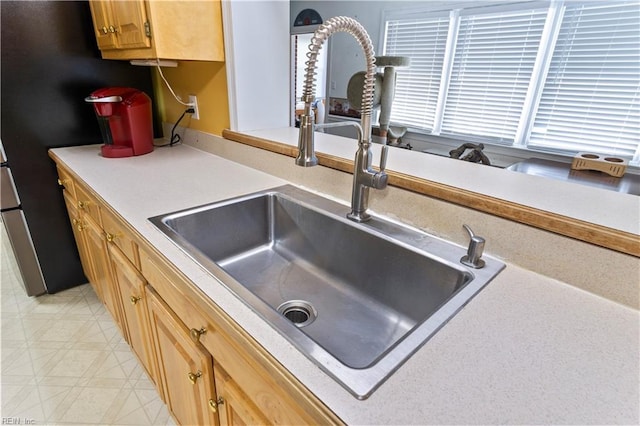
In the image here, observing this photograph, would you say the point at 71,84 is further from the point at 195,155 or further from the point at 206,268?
the point at 206,268

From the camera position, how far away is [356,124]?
2.89 feet

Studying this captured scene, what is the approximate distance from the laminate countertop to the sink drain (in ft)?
0.95

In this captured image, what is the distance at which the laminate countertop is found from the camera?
430 mm

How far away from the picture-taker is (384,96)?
2.03 metres

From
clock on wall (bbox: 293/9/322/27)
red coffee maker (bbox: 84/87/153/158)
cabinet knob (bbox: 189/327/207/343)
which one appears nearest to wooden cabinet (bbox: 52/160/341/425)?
cabinet knob (bbox: 189/327/207/343)

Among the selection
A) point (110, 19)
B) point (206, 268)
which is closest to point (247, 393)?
point (206, 268)

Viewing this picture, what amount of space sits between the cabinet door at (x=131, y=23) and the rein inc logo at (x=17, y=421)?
1473mm

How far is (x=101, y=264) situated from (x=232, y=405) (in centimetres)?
111

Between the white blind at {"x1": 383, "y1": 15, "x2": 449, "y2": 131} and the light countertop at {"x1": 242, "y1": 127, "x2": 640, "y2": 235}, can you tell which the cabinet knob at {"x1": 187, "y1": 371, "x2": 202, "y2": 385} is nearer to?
the light countertop at {"x1": 242, "y1": 127, "x2": 640, "y2": 235}

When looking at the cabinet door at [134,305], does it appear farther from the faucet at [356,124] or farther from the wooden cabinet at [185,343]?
the faucet at [356,124]

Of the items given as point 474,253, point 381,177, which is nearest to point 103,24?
point 381,177

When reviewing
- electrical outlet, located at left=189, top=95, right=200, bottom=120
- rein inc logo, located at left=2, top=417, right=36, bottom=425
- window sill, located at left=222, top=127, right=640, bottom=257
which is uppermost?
electrical outlet, located at left=189, top=95, right=200, bottom=120

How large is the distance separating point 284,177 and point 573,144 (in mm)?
2899

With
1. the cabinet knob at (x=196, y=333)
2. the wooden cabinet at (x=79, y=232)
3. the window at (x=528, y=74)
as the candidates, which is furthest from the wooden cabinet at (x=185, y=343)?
the window at (x=528, y=74)
